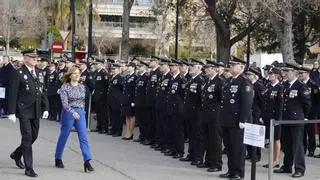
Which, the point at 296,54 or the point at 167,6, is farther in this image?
the point at 296,54

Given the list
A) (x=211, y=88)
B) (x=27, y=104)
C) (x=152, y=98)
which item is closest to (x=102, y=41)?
(x=152, y=98)

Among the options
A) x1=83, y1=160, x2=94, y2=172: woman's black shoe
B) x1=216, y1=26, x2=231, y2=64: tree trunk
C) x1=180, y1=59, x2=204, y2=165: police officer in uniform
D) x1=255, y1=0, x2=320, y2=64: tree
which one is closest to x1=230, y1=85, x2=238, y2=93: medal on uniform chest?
x1=180, y1=59, x2=204, y2=165: police officer in uniform

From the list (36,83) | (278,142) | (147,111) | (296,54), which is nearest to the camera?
(36,83)

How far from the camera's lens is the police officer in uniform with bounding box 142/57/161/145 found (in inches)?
592

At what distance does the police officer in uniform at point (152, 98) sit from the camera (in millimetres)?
15038

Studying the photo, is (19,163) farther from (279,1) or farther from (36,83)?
(279,1)

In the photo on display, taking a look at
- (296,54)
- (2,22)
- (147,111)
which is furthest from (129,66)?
(2,22)

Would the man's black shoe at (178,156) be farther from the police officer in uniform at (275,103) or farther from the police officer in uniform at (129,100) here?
the police officer in uniform at (129,100)

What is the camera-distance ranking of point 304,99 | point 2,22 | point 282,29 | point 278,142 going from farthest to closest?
1. point 2,22
2. point 282,29
3. point 278,142
4. point 304,99

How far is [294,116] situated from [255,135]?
347 cm

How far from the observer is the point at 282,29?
819 inches

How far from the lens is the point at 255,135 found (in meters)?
8.39

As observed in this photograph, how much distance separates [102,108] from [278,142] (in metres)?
6.85

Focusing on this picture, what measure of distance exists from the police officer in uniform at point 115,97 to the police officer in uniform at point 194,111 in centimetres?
427
